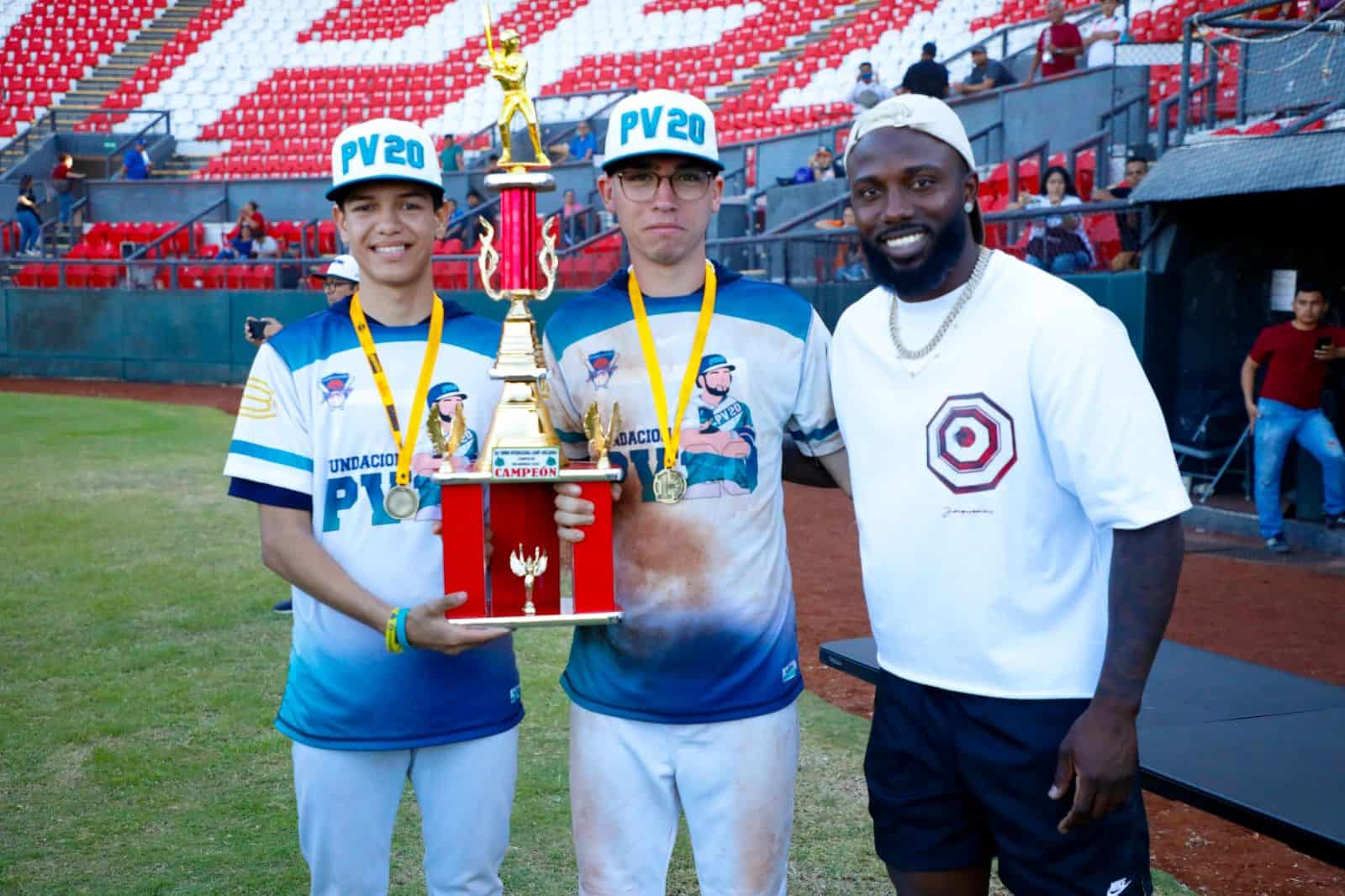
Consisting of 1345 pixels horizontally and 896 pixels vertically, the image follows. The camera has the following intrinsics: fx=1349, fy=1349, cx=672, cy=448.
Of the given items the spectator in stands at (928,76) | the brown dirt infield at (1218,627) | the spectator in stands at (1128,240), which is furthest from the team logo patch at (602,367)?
the spectator in stands at (928,76)

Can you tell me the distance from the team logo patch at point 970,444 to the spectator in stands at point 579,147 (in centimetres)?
2089

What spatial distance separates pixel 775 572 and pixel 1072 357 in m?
0.97

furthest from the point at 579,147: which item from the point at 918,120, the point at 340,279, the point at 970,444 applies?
the point at 970,444

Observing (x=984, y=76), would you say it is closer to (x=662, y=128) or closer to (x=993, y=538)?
(x=662, y=128)

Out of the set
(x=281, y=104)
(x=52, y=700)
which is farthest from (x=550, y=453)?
(x=281, y=104)

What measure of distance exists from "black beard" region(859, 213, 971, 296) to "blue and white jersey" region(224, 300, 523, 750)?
1009 millimetres

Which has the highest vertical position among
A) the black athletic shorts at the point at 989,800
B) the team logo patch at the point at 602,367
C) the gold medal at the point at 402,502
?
the team logo patch at the point at 602,367

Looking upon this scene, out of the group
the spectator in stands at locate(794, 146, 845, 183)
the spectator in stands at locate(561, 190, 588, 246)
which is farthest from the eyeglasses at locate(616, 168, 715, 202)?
the spectator in stands at locate(561, 190, 588, 246)

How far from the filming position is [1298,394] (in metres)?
9.95

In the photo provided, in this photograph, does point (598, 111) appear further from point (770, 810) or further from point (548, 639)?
point (770, 810)

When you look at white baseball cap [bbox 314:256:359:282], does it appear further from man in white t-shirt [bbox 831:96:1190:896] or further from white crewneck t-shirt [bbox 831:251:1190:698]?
white crewneck t-shirt [bbox 831:251:1190:698]

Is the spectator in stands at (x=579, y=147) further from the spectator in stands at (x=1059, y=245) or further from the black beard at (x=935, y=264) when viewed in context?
the black beard at (x=935, y=264)

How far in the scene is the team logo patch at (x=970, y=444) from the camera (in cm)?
258

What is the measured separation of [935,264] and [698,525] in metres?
0.82
